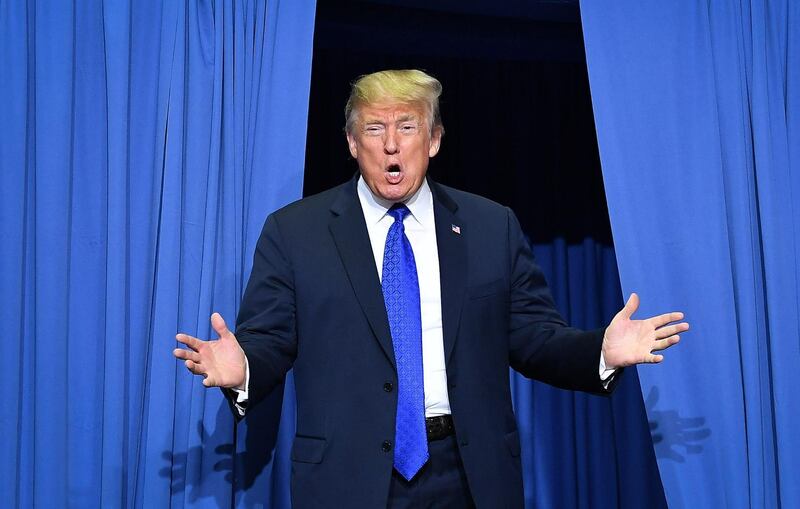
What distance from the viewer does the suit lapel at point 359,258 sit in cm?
209

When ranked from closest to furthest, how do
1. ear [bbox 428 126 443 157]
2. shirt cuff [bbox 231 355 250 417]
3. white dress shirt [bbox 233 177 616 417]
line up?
shirt cuff [bbox 231 355 250 417] → white dress shirt [bbox 233 177 616 417] → ear [bbox 428 126 443 157]

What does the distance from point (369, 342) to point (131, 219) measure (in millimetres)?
840

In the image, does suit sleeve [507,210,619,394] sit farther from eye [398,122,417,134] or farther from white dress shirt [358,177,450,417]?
eye [398,122,417,134]

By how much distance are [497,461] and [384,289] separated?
1.56ft

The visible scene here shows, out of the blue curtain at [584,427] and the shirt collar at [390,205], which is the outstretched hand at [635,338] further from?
the blue curtain at [584,427]

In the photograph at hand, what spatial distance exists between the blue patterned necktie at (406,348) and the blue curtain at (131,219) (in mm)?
579

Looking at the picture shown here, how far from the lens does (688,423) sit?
272 centimetres

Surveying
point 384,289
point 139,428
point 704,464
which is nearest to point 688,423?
point 704,464

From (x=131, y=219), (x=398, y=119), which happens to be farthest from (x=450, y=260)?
(x=131, y=219)

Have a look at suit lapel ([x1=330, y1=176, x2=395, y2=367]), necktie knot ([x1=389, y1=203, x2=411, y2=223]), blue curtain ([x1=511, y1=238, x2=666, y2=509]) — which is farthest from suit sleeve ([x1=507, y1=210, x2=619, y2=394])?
blue curtain ([x1=511, y1=238, x2=666, y2=509])

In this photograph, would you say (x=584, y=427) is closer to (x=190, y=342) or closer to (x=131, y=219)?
(x=131, y=219)

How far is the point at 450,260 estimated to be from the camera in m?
2.18

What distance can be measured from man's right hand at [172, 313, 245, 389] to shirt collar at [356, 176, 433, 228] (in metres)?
0.50

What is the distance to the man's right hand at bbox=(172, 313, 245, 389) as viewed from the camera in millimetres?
1899
